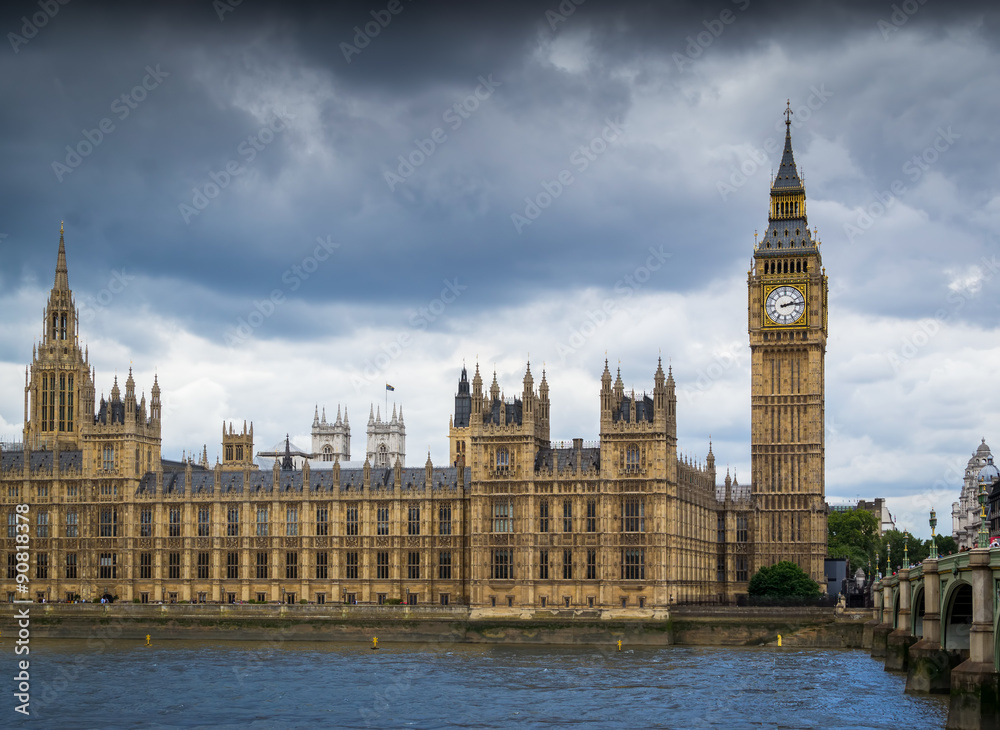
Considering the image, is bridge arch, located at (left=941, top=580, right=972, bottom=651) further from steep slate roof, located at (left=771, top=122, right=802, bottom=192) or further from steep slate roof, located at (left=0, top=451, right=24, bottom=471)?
steep slate roof, located at (left=0, top=451, right=24, bottom=471)

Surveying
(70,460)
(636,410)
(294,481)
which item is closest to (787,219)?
(636,410)

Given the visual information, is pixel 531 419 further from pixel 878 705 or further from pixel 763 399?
pixel 878 705

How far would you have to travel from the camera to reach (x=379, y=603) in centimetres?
13550

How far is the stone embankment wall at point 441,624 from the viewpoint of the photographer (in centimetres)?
12025

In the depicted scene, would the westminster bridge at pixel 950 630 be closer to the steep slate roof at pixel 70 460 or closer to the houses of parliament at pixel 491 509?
the houses of parliament at pixel 491 509

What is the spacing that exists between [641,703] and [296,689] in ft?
72.1

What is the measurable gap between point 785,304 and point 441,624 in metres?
50.5

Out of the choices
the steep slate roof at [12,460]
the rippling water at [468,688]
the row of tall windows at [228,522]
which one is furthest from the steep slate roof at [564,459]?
the steep slate roof at [12,460]

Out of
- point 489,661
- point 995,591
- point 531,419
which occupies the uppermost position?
point 531,419

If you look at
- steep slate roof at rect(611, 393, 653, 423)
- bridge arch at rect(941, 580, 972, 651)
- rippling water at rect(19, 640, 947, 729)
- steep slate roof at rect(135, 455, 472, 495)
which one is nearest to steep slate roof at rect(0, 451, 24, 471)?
steep slate roof at rect(135, 455, 472, 495)

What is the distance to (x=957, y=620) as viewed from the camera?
3447 inches

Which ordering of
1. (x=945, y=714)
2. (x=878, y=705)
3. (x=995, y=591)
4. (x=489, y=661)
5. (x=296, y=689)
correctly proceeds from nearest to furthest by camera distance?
(x=995, y=591)
(x=945, y=714)
(x=878, y=705)
(x=296, y=689)
(x=489, y=661)

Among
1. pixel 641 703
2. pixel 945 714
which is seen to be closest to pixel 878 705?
pixel 945 714

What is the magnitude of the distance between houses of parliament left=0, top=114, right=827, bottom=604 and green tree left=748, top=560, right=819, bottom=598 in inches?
234
